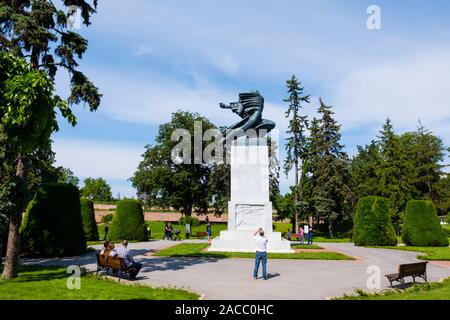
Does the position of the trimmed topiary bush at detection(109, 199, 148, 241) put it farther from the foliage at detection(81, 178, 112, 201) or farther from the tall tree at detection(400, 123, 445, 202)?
the foliage at detection(81, 178, 112, 201)

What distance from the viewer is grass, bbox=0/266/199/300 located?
8758mm

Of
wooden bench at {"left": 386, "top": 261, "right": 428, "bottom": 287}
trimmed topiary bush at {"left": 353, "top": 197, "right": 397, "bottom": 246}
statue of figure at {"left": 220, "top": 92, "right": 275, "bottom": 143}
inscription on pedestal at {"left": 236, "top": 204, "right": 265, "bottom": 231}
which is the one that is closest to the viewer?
wooden bench at {"left": 386, "top": 261, "right": 428, "bottom": 287}

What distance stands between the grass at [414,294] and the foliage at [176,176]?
38.9 m

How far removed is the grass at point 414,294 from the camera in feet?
28.2

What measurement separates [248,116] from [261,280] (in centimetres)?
1385

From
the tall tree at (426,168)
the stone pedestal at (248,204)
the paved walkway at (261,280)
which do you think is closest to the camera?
the paved walkway at (261,280)

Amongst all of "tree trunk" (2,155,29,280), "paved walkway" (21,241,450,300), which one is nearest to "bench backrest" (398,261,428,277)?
"paved walkway" (21,241,450,300)

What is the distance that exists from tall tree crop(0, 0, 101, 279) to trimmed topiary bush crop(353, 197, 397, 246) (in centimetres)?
1933

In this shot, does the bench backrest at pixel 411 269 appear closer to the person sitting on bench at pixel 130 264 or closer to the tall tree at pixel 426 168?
the person sitting on bench at pixel 130 264

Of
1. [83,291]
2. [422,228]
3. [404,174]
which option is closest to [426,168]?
[404,174]

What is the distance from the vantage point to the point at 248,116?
927 inches

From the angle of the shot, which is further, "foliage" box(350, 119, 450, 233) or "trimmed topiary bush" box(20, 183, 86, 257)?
"foliage" box(350, 119, 450, 233)

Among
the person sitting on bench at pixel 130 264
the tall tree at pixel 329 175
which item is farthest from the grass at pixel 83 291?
the tall tree at pixel 329 175

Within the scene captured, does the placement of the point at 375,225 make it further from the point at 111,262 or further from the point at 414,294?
the point at 111,262
